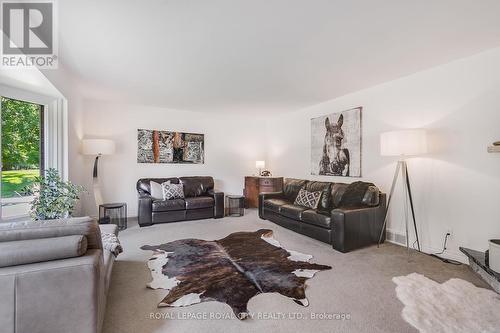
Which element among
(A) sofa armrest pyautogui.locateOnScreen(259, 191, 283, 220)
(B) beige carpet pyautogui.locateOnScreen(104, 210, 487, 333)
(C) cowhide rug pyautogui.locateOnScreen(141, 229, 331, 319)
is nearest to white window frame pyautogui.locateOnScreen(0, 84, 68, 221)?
(B) beige carpet pyautogui.locateOnScreen(104, 210, 487, 333)

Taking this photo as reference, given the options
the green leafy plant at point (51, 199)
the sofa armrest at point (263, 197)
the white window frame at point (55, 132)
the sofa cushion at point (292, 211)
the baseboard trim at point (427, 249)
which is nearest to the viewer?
the green leafy plant at point (51, 199)

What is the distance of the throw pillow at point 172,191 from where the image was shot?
495 centimetres

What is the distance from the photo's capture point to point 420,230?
338 centimetres

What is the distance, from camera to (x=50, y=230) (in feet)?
4.89

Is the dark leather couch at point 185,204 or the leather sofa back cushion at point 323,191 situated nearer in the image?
the leather sofa back cushion at point 323,191

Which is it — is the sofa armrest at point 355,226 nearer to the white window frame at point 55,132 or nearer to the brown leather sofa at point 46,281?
the brown leather sofa at point 46,281

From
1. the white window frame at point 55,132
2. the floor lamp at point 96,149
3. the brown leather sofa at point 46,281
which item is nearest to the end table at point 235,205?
the floor lamp at point 96,149

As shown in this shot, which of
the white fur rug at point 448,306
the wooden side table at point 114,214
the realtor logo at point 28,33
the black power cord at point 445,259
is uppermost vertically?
the realtor logo at point 28,33

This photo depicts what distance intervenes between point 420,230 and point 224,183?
14.2 ft

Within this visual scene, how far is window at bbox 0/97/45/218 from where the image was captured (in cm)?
282

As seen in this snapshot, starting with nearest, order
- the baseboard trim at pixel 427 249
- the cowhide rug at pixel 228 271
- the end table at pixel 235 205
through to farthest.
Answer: the cowhide rug at pixel 228 271
the baseboard trim at pixel 427 249
the end table at pixel 235 205

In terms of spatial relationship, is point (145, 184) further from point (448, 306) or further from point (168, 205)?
point (448, 306)

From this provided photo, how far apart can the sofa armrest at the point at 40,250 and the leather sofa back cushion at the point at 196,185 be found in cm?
390

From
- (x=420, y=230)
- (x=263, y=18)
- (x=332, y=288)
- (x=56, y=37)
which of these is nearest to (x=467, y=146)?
(x=420, y=230)
